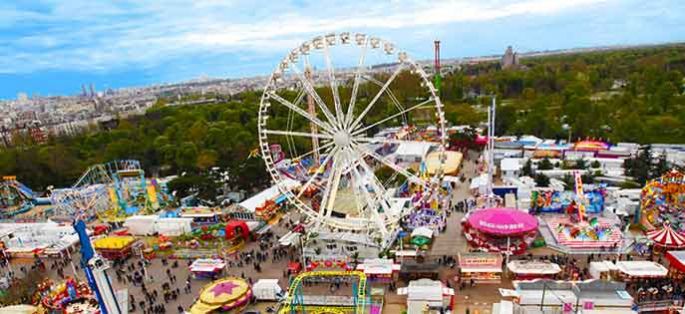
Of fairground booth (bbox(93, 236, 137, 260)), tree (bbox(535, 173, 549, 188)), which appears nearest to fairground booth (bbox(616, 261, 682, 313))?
tree (bbox(535, 173, 549, 188))

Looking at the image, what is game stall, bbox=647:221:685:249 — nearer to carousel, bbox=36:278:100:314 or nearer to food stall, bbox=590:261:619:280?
food stall, bbox=590:261:619:280

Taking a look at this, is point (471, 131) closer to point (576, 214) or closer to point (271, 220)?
point (576, 214)

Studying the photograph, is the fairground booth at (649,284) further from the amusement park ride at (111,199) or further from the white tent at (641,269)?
the amusement park ride at (111,199)

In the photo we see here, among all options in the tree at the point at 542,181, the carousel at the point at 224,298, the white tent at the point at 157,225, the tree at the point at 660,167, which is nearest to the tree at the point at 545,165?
the tree at the point at 542,181

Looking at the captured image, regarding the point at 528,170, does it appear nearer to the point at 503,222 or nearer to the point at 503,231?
the point at 503,222

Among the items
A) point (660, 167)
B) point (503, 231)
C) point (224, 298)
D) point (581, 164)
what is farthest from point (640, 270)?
point (224, 298)

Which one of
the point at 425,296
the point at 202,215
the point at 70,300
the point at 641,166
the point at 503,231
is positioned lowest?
the point at 70,300
